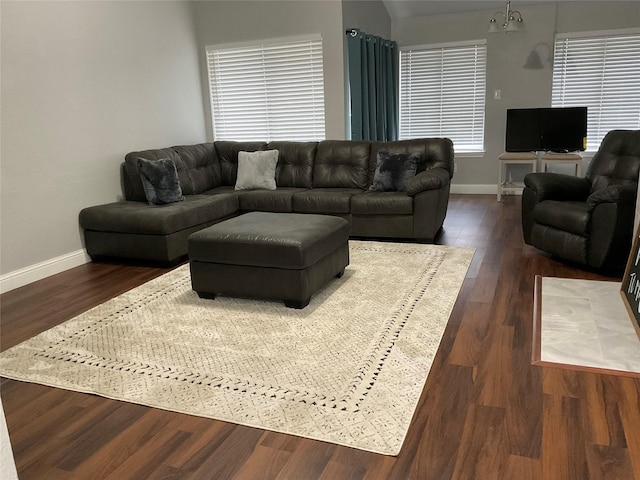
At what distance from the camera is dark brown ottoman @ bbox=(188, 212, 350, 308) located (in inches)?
128

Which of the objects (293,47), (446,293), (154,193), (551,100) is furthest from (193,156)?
(551,100)

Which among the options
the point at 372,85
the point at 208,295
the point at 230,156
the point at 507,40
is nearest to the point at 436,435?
the point at 208,295

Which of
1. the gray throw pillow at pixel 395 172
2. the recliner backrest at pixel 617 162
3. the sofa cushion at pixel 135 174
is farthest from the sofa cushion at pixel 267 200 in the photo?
the recliner backrest at pixel 617 162

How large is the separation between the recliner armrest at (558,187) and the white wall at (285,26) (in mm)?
2496

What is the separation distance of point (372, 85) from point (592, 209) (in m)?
3.45

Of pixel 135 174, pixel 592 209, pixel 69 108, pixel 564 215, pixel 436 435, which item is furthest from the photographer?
pixel 135 174

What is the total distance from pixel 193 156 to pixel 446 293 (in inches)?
126

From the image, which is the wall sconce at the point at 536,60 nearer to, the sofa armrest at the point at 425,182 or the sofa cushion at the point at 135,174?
the sofa armrest at the point at 425,182

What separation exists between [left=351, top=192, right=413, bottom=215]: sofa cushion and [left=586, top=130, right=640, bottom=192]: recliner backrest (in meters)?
1.51

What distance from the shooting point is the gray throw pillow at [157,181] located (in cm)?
475

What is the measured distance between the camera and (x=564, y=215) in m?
3.96

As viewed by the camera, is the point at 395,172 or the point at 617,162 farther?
the point at 395,172

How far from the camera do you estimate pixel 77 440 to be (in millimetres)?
2143

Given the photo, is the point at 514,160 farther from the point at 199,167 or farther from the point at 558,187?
the point at 199,167
